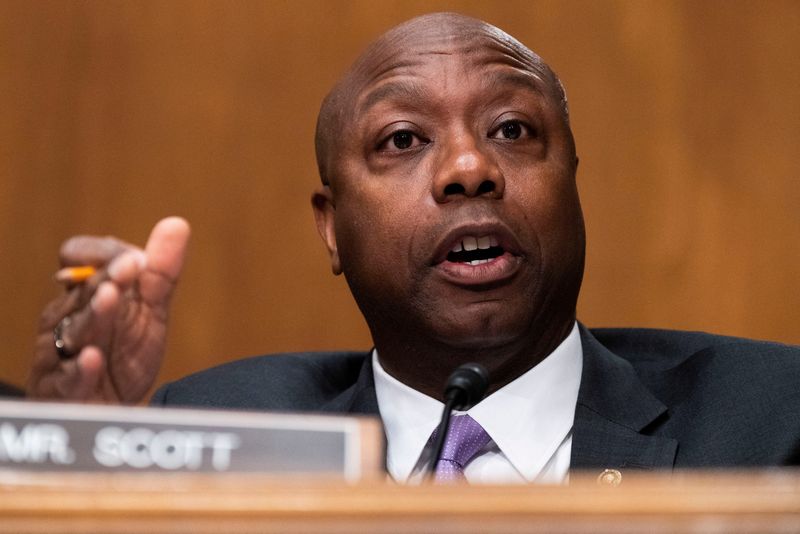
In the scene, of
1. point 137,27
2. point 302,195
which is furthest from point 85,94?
point 302,195

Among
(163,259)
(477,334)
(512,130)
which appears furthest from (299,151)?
(163,259)

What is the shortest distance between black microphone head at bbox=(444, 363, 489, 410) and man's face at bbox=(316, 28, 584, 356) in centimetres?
38

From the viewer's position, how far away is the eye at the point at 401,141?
1.73m

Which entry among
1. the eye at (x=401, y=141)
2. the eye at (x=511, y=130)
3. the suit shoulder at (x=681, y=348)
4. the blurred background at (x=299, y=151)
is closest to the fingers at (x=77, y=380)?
the eye at (x=401, y=141)

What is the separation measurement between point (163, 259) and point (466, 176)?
474 mm

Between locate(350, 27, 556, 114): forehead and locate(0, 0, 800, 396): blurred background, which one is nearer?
locate(350, 27, 556, 114): forehead

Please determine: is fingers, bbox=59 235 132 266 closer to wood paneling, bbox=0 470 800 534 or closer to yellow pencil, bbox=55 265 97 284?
yellow pencil, bbox=55 265 97 284

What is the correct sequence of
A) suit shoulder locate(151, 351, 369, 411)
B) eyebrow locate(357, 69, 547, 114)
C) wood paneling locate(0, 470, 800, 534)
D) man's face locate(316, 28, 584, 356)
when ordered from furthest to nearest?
1. suit shoulder locate(151, 351, 369, 411)
2. eyebrow locate(357, 69, 547, 114)
3. man's face locate(316, 28, 584, 356)
4. wood paneling locate(0, 470, 800, 534)

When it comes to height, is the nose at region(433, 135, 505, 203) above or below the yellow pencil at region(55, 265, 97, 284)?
above

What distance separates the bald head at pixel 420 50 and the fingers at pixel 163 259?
568mm

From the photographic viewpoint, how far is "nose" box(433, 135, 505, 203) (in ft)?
5.33

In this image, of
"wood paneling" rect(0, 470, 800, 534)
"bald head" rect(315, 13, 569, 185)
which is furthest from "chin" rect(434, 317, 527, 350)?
"wood paneling" rect(0, 470, 800, 534)

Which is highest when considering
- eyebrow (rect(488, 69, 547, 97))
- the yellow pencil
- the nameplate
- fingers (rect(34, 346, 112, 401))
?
eyebrow (rect(488, 69, 547, 97))

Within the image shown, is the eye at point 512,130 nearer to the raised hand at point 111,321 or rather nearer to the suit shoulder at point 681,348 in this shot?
the suit shoulder at point 681,348
